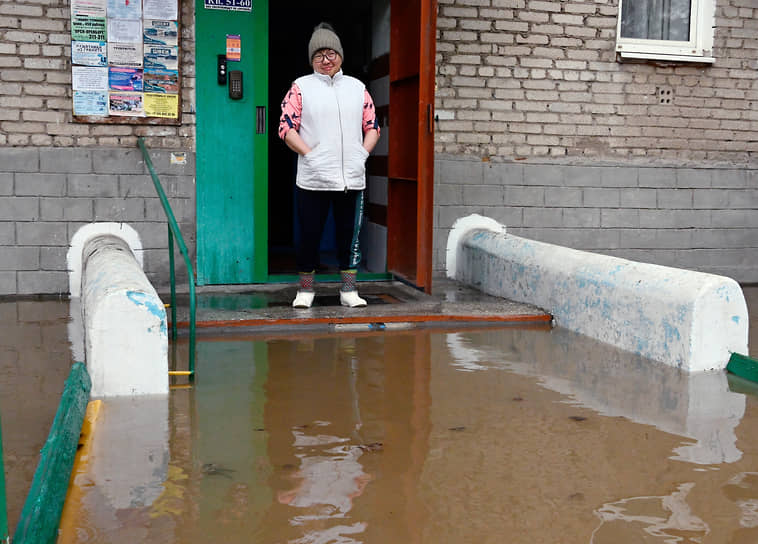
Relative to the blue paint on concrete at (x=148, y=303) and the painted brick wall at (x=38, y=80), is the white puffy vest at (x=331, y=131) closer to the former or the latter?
the painted brick wall at (x=38, y=80)

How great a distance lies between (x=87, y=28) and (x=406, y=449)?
443 cm

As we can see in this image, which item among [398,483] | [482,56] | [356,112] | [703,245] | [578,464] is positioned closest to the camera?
[398,483]

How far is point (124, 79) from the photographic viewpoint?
6.29 m

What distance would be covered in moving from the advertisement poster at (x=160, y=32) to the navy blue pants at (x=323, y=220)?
68.4 inches

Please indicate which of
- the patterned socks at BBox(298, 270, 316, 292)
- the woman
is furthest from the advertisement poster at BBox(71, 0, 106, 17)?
the patterned socks at BBox(298, 270, 316, 292)

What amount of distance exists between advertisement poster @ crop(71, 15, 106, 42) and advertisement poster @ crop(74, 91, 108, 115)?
1.24 ft

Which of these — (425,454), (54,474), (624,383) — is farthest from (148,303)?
(624,383)

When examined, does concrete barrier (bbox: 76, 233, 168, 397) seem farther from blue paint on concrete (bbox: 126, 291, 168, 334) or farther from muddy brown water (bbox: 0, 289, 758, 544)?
muddy brown water (bbox: 0, 289, 758, 544)

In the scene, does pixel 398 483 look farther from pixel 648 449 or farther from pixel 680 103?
pixel 680 103

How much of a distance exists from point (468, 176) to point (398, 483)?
463 centimetres

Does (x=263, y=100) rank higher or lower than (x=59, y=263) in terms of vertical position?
higher

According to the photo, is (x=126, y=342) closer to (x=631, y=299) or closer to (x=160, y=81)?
(x=631, y=299)

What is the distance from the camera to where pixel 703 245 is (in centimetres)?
772

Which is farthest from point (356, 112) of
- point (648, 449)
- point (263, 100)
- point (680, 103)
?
point (680, 103)
